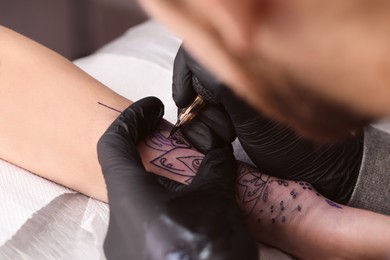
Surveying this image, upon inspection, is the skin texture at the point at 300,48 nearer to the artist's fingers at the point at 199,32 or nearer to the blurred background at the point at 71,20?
the artist's fingers at the point at 199,32

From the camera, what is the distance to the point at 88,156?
0.84 m

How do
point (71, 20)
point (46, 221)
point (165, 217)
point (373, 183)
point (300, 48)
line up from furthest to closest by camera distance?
point (71, 20) → point (373, 183) → point (46, 221) → point (165, 217) → point (300, 48)

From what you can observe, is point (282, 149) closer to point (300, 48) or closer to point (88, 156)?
point (88, 156)

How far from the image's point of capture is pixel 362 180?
89 cm

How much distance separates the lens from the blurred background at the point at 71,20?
2076mm

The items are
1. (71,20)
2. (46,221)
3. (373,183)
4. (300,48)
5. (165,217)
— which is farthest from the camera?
(71,20)

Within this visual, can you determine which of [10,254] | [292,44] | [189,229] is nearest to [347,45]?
[292,44]

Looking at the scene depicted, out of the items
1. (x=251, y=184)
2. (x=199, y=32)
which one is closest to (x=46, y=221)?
(x=251, y=184)

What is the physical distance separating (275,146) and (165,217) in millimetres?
303

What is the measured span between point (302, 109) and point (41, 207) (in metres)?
0.52

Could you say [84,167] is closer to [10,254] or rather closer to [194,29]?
[10,254]

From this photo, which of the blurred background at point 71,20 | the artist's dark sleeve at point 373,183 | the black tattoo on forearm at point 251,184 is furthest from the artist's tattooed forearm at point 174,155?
the blurred background at point 71,20

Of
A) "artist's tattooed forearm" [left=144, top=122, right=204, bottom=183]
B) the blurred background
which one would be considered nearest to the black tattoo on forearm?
"artist's tattooed forearm" [left=144, top=122, right=204, bottom=183]

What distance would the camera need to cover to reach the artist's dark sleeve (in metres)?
0.88
